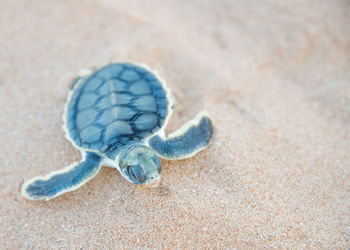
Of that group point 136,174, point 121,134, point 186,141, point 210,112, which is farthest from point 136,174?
point 210,112

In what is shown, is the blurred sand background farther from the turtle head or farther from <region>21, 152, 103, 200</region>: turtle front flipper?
the turtle head

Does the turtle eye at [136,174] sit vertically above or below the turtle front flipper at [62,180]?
above

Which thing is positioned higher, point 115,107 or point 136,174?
point 115,107

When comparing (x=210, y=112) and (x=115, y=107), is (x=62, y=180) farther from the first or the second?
(x=210, y=112)

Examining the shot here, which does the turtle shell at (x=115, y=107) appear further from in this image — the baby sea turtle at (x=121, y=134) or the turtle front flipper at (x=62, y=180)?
the turtle front flipper at (x=62, y=180)

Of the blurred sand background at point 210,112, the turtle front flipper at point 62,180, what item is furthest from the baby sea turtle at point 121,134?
the blurred sand background at point 210,112

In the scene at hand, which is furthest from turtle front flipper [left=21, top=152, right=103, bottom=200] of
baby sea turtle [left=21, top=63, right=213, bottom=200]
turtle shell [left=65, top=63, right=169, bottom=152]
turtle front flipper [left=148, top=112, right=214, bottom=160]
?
turtle front flipper [left=148, top=112, right=214, bottom=160]

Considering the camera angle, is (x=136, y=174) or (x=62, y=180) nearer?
(x=136, y=174)
